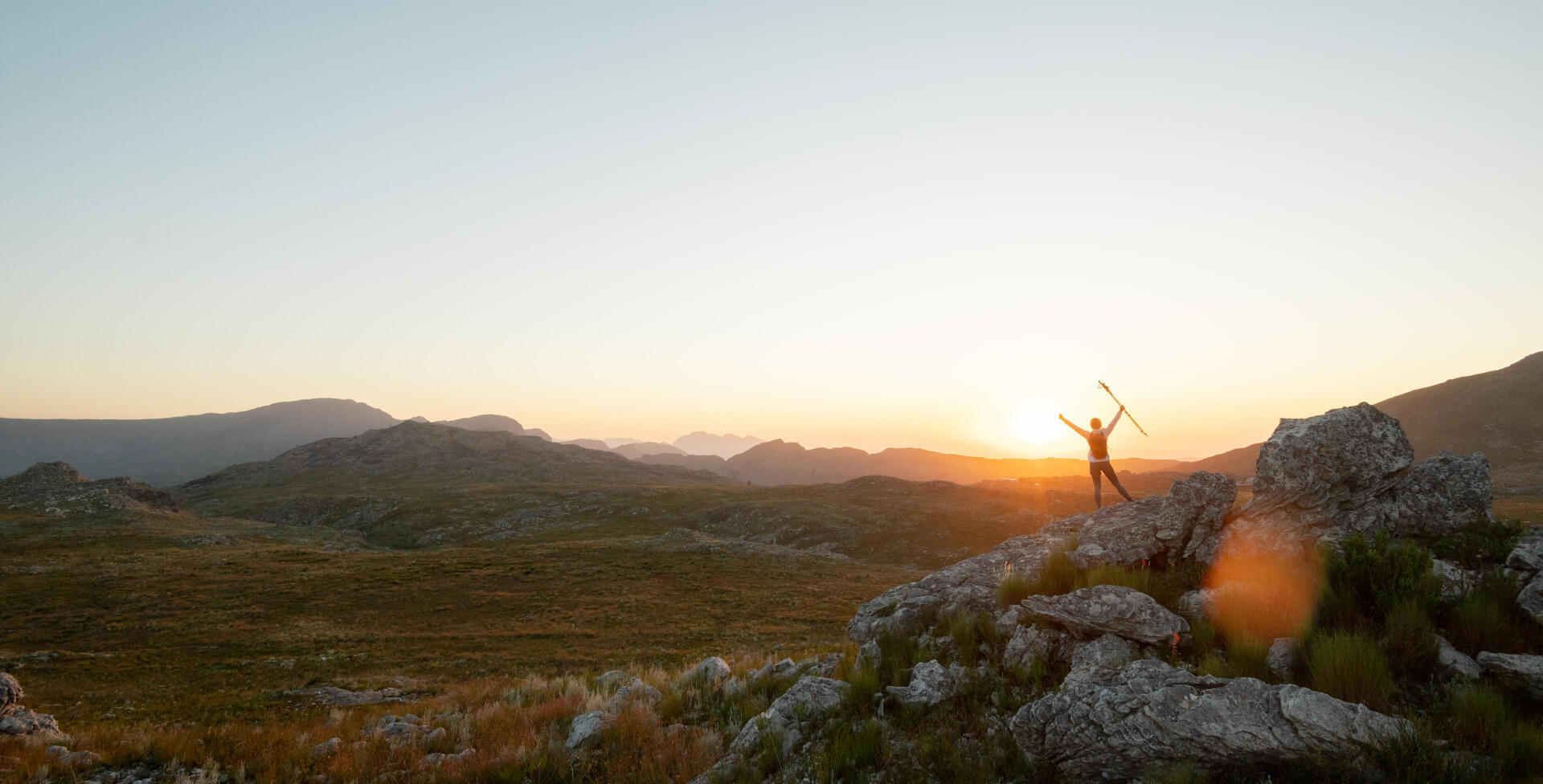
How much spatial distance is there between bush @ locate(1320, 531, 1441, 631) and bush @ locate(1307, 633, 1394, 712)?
0.84 m

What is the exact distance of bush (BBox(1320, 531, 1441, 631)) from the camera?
8680 millimetres

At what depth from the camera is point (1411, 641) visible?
7875 mm

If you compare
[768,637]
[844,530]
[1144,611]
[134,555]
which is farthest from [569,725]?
[134,555]

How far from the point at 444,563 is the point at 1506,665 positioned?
59533 mm

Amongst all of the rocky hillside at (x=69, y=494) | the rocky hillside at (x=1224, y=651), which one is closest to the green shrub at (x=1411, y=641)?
the rocky hillside at (x=1224, y=651)

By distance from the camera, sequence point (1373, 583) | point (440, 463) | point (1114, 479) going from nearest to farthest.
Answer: point (1373, 583), point (1114, 479), point (440, 463)

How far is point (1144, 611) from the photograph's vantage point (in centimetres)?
960

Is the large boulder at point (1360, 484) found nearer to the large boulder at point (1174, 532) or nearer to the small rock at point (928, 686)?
the large boulder at point (1174, 532)

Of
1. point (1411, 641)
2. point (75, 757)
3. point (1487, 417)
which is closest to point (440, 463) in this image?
point (75, 757)

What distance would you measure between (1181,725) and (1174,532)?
22.4ft

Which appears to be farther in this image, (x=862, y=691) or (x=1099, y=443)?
(x=1099, y=443)

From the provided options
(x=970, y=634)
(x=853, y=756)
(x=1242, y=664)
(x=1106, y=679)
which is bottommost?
(x=853, y=756)

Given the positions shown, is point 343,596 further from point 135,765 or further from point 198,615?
point 135,765

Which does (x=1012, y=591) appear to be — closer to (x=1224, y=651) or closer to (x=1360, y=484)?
(x=1224, y=651)
